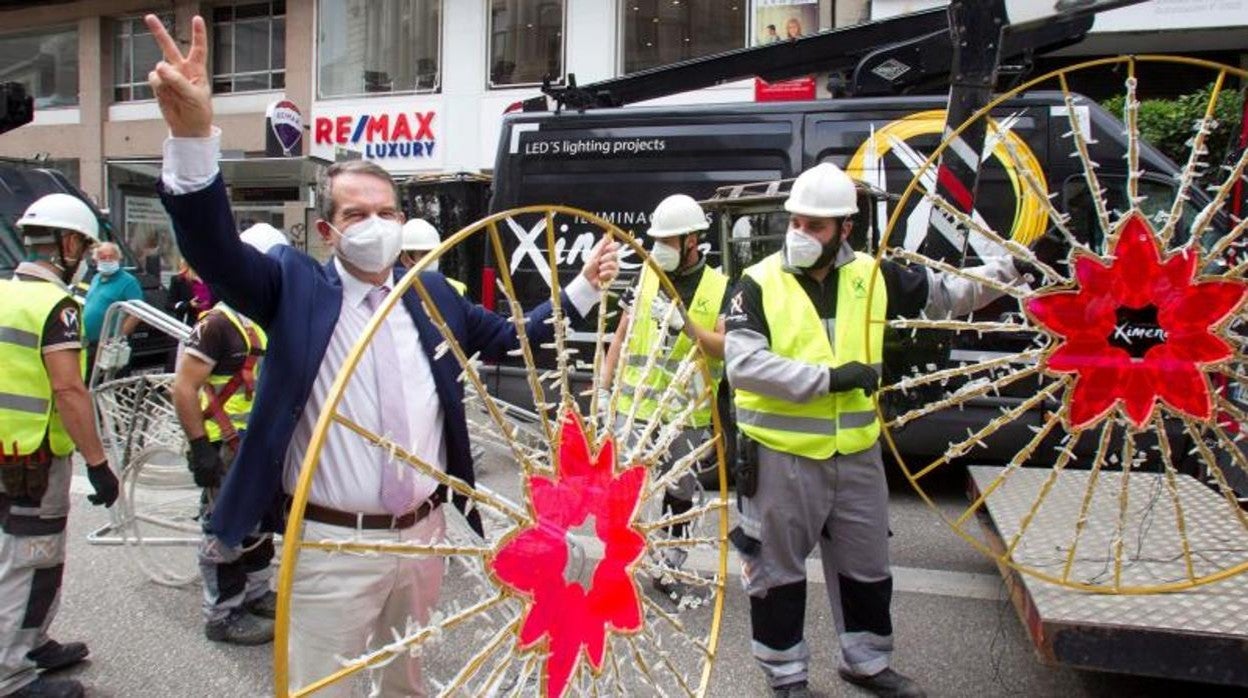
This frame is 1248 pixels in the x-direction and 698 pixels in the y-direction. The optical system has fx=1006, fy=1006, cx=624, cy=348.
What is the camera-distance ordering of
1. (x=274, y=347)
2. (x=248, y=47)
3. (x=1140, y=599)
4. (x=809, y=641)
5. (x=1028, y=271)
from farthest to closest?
(x=248, y=47), (x=809, y=641), (x=1028, y=271), (x=1140, y=599), (x=274, y=347)

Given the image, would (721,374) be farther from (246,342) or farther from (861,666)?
(246,342)

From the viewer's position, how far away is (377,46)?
58.9 ft

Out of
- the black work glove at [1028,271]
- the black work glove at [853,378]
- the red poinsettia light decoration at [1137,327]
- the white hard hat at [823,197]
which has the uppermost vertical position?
the white hard hat at [823,197]

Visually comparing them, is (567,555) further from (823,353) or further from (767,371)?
(823,353)

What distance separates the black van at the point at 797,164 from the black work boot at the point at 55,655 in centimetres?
285

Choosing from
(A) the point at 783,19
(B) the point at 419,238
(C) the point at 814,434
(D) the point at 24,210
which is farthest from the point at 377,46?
(C) the point at 814,434

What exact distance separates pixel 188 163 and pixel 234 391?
9.24 feet

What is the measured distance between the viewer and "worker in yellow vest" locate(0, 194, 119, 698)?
3.72 m

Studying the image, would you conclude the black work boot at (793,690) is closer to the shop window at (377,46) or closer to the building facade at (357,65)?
the building facade at (357,65)

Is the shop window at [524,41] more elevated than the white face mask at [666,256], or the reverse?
the shop window at [524,41]

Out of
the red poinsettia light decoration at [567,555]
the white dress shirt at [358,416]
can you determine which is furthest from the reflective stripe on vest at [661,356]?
the white dress shirt at [358,416]

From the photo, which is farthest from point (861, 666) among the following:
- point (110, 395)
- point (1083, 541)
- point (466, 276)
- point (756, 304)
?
point (466, 276)

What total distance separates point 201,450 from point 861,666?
2814 millimetres

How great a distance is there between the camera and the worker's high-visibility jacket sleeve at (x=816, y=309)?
11.5 ft
